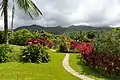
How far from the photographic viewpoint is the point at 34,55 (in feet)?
81.8

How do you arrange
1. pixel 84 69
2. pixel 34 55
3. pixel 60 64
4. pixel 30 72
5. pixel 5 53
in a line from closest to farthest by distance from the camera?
pixel 30 72, pixel 84 69, pixel 5 53, pixel 60 64, pixel 34 55

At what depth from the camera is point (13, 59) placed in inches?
981

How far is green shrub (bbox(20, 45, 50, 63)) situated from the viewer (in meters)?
24.8

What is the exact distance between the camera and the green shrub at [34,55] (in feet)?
81.5

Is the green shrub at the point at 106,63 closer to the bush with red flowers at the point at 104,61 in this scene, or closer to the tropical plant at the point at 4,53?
the bush with red flowers at the point at 104,61

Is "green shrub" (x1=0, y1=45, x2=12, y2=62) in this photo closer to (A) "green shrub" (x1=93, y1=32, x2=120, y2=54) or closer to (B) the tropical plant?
(B) the tropical plant

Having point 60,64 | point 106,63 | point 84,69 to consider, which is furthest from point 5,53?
point 106,63

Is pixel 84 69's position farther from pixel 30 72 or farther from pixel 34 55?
pixel 30 72

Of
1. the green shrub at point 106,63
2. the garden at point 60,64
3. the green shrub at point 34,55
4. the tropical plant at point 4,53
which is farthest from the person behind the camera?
the green shrub at point 34,55

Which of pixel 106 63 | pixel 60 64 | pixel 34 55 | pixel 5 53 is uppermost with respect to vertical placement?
pixel 5 53

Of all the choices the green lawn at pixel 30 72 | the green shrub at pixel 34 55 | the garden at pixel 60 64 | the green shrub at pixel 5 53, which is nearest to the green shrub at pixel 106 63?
the garden at pixel 60 64

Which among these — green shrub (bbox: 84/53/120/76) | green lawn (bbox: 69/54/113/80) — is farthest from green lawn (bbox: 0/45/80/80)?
green shrub (bbox: 84/53/120/76)

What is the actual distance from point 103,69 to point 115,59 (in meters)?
1.28

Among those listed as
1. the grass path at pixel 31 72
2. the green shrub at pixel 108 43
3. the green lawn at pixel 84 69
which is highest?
the green shrub at pixel 108 43
